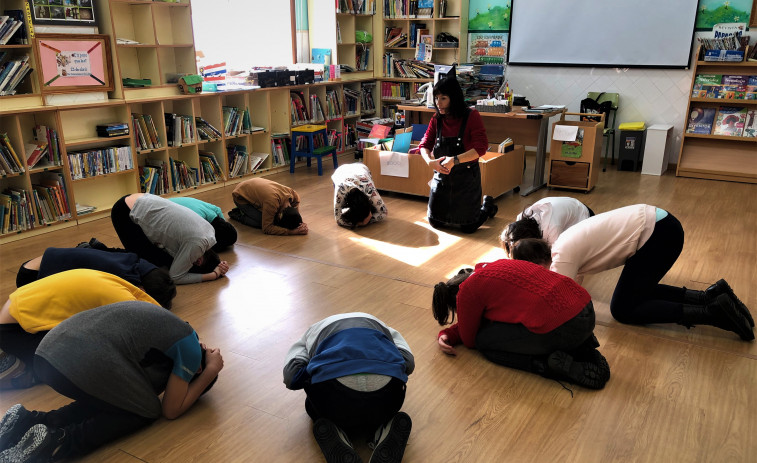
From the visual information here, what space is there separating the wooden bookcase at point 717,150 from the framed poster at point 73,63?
244 inches

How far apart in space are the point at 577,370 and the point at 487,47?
6419 mm

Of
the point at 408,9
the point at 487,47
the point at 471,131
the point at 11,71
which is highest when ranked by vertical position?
the point at 408,9

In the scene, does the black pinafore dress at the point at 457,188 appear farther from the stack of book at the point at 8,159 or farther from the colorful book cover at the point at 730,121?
the colorful book cover at the point at 730,121

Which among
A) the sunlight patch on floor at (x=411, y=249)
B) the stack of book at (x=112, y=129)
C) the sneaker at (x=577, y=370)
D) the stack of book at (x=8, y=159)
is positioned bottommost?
the sunlight patch on floor at (x=411, y=249)

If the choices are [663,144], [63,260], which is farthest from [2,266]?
[663,144]

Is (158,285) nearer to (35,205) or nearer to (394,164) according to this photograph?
(35,205)

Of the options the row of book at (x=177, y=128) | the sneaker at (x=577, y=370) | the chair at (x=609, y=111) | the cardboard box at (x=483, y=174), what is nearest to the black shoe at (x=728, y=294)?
the sneaker at (x=577, y=370)

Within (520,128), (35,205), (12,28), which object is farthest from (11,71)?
(520,128)

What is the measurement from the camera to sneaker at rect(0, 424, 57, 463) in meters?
2.12

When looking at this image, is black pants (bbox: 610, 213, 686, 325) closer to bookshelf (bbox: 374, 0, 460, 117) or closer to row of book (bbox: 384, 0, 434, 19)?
bookshelf (bbox: 374, 0, 460, 117)

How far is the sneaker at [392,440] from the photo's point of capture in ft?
7.13

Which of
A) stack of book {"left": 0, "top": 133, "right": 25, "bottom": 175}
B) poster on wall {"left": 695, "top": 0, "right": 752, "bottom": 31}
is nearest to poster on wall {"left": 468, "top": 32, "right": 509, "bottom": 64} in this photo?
poster on wall {"left": 695, "top": 0, "right": 752, "bottom": 31}

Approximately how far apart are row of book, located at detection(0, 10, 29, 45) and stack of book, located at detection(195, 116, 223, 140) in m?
1.84

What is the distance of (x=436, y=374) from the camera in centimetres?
287
